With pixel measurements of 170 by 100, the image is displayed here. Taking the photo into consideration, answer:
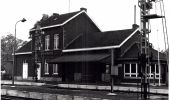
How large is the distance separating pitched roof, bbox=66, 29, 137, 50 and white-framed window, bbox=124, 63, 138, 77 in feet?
8.38

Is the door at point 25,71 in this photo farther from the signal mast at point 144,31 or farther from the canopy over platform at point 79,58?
the signal mast at point 144,31

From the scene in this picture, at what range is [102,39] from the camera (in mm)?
38094

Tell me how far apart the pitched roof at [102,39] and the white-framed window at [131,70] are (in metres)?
2.55

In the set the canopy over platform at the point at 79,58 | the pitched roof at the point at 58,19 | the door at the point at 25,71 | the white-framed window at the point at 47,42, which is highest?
the pitched roof at the point at 58,19

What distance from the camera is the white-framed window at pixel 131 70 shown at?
3261 centimetres

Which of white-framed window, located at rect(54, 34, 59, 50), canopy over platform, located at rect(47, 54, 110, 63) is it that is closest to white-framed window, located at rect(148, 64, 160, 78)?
canopy over platform, located at rect(47, 54, 110, 63)

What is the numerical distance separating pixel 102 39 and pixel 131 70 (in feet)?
21.3

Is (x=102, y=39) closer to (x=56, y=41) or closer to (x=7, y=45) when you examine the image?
(x=56, y=41)

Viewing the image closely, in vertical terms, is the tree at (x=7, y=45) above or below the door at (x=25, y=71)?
above

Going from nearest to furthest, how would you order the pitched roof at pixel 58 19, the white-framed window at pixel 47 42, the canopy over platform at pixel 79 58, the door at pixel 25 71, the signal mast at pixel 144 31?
the signal mast at pixel 144 31, the canopy over platform at pixel 79 58, the pitched roof at pixel 58 19, the white-framed window at pixel 47 42, the door at pixel 25 71

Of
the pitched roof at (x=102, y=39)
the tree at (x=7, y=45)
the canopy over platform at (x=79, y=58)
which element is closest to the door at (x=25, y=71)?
the canopy over platform at (x=79, y=58)

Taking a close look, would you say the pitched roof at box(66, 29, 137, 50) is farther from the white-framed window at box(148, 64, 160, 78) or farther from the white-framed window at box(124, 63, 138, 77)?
the white-framed window at box(148, 64, 160, 78)

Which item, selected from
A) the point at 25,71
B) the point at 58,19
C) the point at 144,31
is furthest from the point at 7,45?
the point at 144,31

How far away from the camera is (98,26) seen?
4428cm
